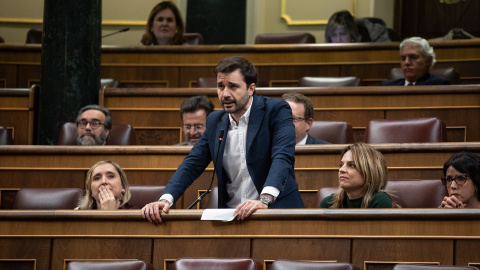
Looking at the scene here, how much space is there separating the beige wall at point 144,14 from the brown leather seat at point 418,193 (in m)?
2.98

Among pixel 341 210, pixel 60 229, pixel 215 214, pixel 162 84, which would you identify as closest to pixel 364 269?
pixel 341 210

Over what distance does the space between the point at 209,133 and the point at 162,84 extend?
186cm

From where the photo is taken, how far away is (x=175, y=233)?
202 centimetres

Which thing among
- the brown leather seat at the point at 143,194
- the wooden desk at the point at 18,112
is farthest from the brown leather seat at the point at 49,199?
the wooden desk at the point at 18,112

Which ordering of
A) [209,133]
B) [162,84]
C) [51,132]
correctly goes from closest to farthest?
[209,133] → [51,132] → [162,84]

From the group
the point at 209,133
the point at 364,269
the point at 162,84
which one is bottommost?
the point at 364,269

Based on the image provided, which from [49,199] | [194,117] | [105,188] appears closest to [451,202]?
[105,188]

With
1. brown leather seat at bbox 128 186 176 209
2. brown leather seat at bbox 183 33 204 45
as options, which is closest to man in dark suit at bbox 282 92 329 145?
brown leather seat at bbox 128 186 176 209

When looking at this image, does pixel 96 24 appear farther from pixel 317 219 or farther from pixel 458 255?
pixel 458 255

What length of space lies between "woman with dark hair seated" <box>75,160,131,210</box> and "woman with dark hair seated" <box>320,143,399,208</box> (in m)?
0.64

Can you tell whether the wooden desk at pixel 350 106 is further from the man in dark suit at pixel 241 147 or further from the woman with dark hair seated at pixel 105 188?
the man in dark suit at pixel 241 147

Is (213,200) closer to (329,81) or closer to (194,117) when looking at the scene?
(194,117)

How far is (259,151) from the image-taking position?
2053mm

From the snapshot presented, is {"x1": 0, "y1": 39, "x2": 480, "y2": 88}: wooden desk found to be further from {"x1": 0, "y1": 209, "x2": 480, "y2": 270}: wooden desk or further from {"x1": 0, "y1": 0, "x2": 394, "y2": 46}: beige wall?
{"x1": 0, "y1": 209, "x2": 480, "y2": 270}: wooden desk
